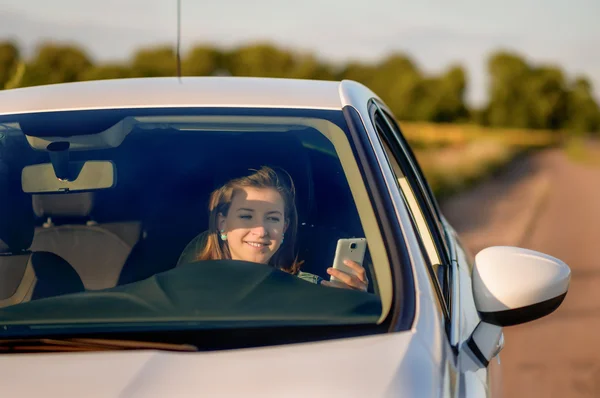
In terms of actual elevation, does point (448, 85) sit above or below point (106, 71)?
below

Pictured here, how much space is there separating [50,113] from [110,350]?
1.07 metres

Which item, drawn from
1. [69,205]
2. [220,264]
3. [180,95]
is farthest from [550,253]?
[220,264]

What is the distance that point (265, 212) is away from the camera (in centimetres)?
275

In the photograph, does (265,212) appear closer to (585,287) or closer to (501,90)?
(585,287)

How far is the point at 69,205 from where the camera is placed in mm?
3357

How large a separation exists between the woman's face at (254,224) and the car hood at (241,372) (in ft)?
2.49

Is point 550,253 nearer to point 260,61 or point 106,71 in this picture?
point 106,71

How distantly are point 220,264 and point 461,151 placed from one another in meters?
36.0

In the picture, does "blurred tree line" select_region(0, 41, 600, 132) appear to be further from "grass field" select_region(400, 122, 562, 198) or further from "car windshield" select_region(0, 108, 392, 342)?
"car windshield" select_region(0, 108, 392, 342)

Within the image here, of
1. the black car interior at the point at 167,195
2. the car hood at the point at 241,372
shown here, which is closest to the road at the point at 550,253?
the black car interior at the point at 167,195

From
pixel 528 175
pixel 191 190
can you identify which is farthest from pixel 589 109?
pixel 191 190

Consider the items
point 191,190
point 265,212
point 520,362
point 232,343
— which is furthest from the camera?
point 520,362

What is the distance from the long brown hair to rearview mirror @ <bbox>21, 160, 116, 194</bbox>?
0.45m

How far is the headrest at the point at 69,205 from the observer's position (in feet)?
10.9
